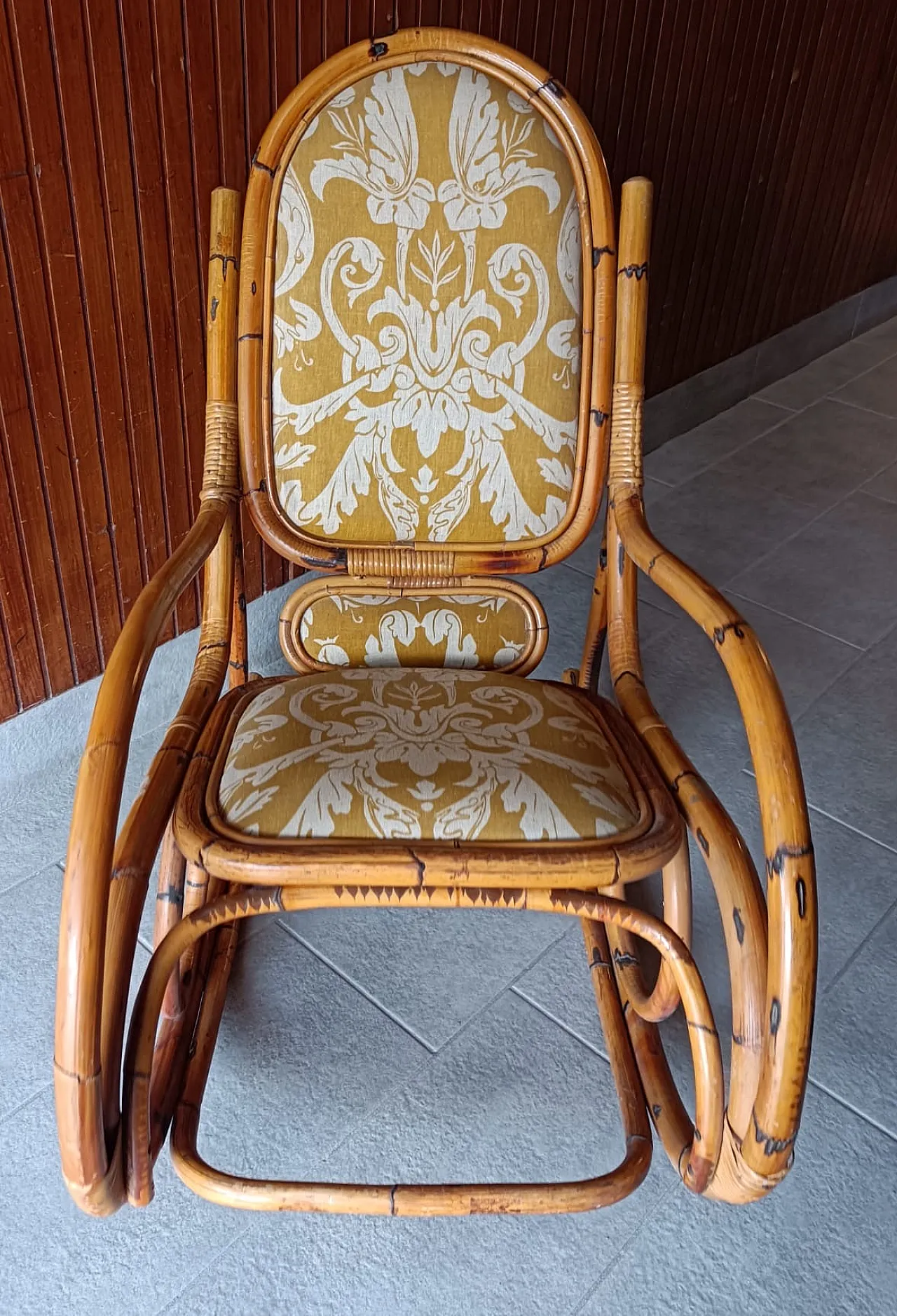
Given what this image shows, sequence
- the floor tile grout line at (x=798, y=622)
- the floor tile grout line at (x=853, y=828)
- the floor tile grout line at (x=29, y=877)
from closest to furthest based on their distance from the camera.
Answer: the floor tile grout line at (x=29, y=877), the floor tile grout line at (x=853, y=828), the floor tile grout line at (x=798, y=622)

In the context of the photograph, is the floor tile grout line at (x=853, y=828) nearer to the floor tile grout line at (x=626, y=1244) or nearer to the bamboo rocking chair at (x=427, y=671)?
the bamboo rocking chair at (x=427, y=671)

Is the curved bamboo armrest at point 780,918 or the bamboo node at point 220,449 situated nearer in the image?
the curved bamboo armrest at point 780,918

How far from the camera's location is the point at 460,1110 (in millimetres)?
1154

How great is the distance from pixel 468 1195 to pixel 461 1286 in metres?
0.13

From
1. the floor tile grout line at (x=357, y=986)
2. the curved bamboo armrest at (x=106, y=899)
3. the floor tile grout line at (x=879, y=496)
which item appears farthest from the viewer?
the floor tile grout line at (x=879, y=496)

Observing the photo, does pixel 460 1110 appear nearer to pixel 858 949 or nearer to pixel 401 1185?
pixel 401 1185

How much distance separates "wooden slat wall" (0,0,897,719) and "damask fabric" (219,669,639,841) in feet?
1.62

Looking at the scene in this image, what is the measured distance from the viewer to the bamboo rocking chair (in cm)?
85

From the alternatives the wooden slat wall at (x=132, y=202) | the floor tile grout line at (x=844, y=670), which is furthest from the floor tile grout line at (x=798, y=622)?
the wooden slat wall at (x=132, y=202)

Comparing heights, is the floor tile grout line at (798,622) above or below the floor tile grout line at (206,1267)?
above

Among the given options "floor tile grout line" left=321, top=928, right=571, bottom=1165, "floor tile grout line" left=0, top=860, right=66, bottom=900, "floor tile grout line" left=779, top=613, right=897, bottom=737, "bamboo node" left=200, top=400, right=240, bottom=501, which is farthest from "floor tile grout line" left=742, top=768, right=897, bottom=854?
"floor tile grout line" left=0, top=860, right=66, bottom=900

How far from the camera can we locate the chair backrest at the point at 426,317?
109cm

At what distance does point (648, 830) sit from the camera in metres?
0.93

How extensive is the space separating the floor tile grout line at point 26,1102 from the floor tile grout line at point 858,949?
86 cm
